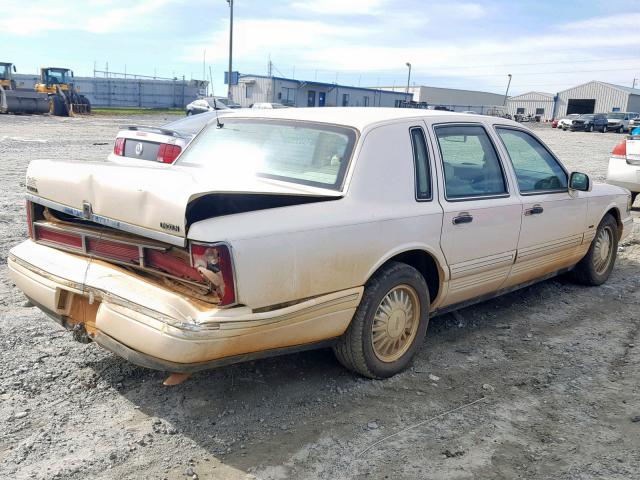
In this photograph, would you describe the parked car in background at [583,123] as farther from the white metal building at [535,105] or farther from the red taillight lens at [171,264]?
the red taillight lens at [171,264]

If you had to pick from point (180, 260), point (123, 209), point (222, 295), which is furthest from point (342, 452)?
point (123, 209)

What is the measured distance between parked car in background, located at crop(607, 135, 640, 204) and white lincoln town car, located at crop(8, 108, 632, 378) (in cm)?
575

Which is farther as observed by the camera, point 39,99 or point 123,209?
point 39,99

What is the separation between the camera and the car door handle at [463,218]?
396 cm

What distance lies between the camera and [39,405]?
331 centimetres

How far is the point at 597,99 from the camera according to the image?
230ft

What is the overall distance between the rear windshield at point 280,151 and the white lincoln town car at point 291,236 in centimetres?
1

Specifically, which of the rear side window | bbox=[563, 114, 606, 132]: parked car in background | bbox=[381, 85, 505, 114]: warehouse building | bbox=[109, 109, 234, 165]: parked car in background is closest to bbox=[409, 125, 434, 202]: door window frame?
the rear side window

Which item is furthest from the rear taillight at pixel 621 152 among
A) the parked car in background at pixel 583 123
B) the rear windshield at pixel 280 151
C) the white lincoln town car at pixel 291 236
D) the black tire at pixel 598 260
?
the parked car in background at pixel 583 123

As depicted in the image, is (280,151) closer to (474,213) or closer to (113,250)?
(113,250)

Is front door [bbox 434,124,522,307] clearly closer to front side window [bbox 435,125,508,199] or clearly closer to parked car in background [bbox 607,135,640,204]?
front side window [bbox 435,125,508,199]

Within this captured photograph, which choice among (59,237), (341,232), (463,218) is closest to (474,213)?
(463,218)

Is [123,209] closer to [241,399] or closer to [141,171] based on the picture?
[141,171]

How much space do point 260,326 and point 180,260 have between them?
1.70ft
